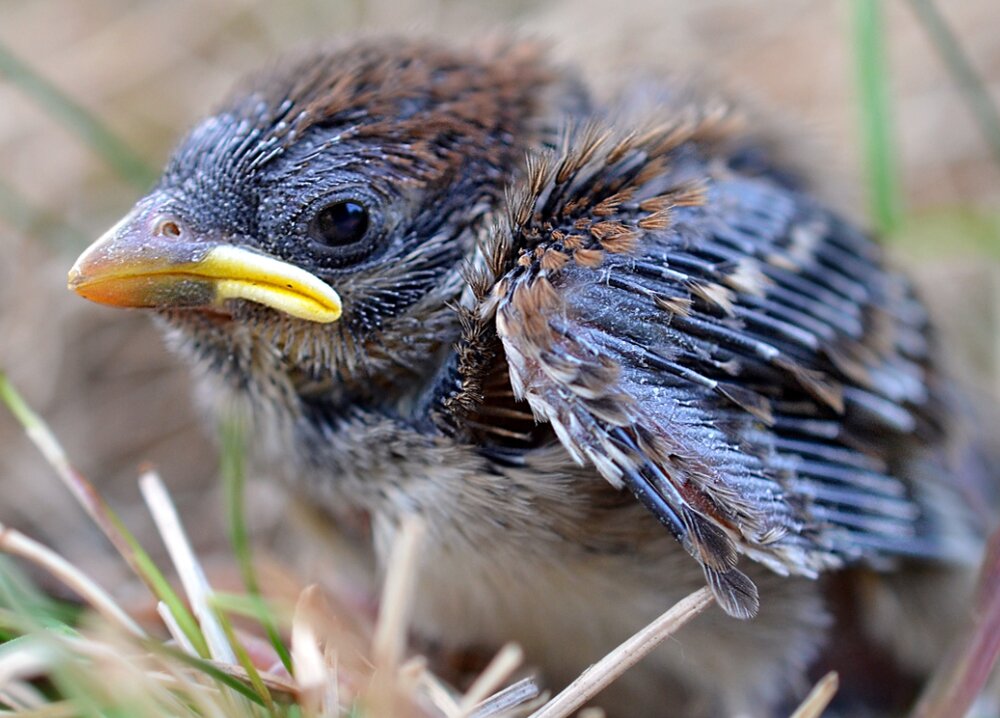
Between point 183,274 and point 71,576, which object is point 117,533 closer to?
point 71,576

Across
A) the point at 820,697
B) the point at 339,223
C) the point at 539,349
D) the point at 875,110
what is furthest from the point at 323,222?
the point at 875,110

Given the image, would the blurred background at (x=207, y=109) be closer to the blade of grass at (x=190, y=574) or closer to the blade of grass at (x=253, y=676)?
the blade of grass at (x=190, y=574)

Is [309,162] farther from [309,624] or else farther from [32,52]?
[32,52]

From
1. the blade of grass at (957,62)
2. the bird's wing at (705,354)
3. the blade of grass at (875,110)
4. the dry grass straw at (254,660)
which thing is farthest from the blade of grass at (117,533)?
the blade of grass at (957,62)

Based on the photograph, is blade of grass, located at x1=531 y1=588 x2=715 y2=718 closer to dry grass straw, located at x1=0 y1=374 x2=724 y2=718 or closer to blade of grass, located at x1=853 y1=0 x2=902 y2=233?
dry grass straw, located at x1=0 y1=374 x2=724 y2=718

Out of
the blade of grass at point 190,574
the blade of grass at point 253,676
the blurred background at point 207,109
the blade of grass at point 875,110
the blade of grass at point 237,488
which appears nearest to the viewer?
the blade of grass at point 253,676

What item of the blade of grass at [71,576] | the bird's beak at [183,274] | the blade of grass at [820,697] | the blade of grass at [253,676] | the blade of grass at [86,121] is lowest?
the blade of grass at [820,697]

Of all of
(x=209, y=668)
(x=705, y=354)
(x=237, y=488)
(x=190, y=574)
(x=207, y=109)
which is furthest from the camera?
(x=207, y=109)
